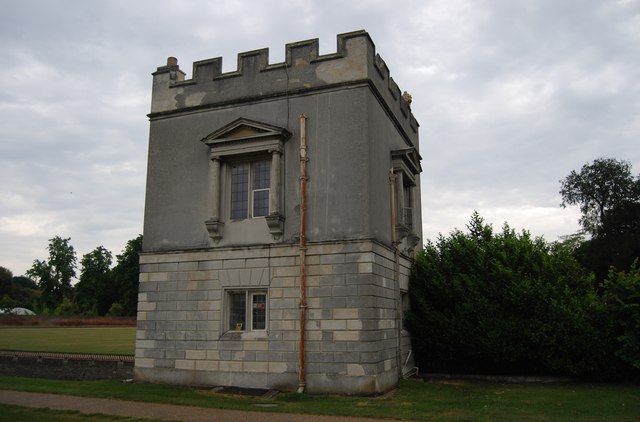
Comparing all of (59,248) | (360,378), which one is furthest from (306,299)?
(59,248)

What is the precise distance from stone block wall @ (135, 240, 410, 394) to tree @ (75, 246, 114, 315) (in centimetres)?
7891

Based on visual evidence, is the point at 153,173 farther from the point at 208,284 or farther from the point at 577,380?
the point at 577,380

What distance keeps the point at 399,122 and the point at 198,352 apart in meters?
10.5

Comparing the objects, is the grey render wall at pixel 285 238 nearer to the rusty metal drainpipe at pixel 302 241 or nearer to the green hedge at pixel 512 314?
the rusty metal drainpipe at pixel 302 241

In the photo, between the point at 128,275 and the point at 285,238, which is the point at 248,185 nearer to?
the point at 285,238

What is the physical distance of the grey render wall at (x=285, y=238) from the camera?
14594 mm

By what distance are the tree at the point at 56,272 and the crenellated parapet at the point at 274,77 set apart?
97.2m

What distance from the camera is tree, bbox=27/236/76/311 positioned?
105m

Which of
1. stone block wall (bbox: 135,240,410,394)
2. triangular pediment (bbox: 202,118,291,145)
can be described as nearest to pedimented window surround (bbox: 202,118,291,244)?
triangular pediment (bbox: 202,118,291,145)

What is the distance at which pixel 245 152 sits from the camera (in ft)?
53.7

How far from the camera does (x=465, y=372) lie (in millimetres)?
18172

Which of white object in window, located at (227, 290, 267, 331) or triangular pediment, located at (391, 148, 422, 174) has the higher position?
triangular pediment, located at (391, 148, 422, 174)

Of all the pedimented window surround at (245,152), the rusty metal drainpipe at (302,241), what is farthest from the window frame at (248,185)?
the rusty metal drainpipe at (302,241)

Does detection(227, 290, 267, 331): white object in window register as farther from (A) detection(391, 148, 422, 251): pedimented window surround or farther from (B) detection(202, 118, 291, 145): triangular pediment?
(A) detection(391, 148, 422, 251): pedimented window surround
